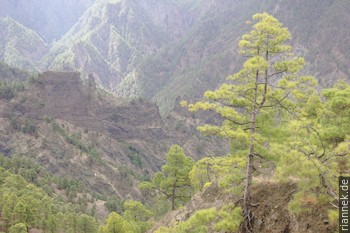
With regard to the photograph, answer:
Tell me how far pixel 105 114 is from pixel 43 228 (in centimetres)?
11274

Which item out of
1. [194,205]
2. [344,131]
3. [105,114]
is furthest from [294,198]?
[105,114]

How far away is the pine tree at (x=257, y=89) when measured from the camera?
1989cm

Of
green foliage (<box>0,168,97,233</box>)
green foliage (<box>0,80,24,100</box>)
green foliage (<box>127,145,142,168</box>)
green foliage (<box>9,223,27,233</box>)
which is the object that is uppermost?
green foliage (<box>0,80,24,100</box>)

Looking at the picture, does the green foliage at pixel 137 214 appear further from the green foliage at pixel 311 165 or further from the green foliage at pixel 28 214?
the green foliage at pixel 311 165

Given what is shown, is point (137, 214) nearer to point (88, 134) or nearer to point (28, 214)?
point (28, 214)

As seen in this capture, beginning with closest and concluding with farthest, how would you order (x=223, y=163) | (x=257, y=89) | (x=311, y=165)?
1. (x=311, y=165)
2. (x=257, y=89)
3. (x=223, y=163)

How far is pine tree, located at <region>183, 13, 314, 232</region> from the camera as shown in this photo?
65.3 feet

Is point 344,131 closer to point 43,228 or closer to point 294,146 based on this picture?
point 294,146

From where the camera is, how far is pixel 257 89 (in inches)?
821

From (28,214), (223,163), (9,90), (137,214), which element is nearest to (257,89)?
(223,163)

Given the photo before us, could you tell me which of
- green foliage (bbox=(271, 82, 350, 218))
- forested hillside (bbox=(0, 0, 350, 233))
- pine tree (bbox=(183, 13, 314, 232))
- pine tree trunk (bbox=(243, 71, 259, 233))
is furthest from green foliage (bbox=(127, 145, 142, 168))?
green foliage (bbox=(271, 82, 350, 218))

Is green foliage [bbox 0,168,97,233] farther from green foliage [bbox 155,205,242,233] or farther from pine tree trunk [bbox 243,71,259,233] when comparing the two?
pine tree trunk [bbox 243,71,259,233]

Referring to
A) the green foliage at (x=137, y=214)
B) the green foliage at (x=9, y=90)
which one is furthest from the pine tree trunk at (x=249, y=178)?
the green foliage at (x=9, y=90)

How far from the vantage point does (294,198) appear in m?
18.4
